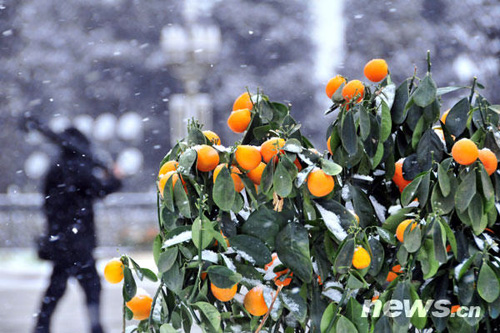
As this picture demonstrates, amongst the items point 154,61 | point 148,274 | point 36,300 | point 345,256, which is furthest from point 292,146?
point 154,61

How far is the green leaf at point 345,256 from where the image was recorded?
64 centimetres

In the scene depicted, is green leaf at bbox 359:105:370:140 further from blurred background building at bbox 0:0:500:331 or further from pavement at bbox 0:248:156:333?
blurred background building at bbox 0:0:500:331

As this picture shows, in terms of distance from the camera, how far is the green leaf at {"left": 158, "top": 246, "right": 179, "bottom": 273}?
65cm

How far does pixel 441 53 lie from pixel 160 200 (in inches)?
371

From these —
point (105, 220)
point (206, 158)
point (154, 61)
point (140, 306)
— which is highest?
point (206, 158)

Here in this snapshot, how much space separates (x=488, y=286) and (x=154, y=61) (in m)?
10.0

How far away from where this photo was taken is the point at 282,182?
645 mm

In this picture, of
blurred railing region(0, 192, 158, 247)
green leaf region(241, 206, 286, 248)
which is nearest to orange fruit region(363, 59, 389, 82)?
green leaf region(241, 206, 286, 248)

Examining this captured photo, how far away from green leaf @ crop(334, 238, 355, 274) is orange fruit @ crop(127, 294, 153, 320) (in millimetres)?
264

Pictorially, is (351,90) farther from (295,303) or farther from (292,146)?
(295,303)

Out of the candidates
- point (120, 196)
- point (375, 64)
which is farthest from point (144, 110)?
point (375, 64)

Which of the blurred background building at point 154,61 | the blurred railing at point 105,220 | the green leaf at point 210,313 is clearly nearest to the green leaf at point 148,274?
the green leaf at point 210,313

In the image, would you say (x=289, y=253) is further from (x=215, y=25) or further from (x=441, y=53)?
(x=215, y=25)

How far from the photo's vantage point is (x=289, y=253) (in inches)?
26.4
